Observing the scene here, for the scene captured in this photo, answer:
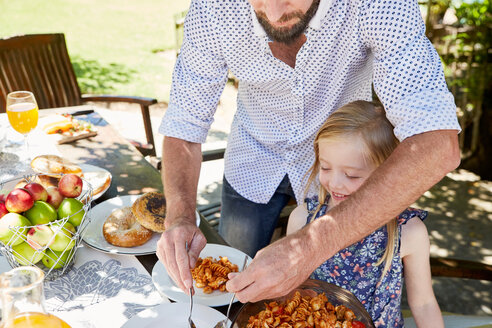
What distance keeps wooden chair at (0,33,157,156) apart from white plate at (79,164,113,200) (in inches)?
58.0

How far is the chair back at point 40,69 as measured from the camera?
3.91 meters

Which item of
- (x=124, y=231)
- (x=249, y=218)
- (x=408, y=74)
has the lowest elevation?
(x=249, y=218)

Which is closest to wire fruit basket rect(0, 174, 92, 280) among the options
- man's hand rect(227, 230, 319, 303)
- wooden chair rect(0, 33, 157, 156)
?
man's hand rect(227, 230, 319, 303)

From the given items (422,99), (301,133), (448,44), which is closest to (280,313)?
(422,99)

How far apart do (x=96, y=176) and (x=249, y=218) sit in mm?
812

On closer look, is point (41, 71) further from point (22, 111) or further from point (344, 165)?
point (344, 165)

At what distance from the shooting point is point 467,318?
2.08 metres

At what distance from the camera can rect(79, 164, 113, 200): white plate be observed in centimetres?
213

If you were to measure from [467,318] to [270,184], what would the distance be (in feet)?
3.50

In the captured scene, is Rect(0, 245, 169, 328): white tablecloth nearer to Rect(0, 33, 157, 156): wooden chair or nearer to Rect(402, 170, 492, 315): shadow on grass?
Rect(0, 33, 157, 156): wooden chair

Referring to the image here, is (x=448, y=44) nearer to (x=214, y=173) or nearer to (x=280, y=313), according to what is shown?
(x=214, y=173)

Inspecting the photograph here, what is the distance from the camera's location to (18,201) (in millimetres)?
1493

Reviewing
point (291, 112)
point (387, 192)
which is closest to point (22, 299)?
point (387, 192)

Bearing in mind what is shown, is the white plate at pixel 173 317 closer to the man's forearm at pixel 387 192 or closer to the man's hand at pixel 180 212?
the man's hand at pixel 180 212
